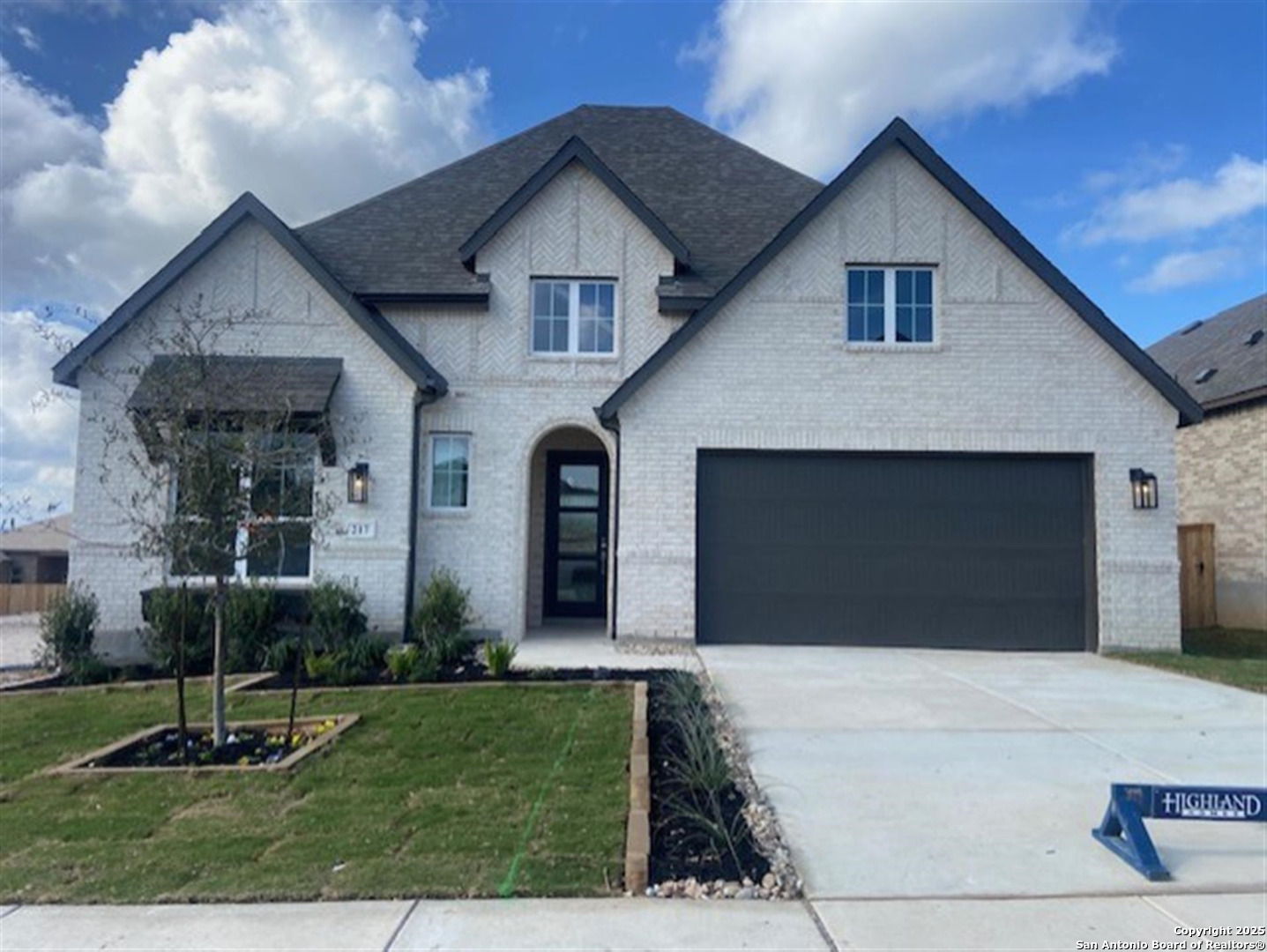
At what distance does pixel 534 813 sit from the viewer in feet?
16.8

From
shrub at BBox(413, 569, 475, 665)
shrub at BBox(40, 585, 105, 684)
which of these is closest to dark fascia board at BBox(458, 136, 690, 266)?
shrub at BBox(413, 569, 475, 665)

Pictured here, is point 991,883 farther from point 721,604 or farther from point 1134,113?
point 1134,113

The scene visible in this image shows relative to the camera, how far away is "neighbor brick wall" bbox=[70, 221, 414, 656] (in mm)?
12016

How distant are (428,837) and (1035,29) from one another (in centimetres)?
1219

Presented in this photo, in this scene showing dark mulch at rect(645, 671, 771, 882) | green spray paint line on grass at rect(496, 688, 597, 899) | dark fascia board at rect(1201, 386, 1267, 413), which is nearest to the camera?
green spray paint line on grass at rect(496, 688, 597, 899)

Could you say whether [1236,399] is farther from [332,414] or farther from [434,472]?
[332,414]

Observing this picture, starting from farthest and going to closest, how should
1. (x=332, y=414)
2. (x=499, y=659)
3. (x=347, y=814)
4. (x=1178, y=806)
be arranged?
(x=332, y=414) → (x=499, y=659) → (x=347, y=814) → (x=1178, y=806)

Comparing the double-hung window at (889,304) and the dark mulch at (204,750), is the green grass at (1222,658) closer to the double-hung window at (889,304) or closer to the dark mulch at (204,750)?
the double-hung window at (889,304)

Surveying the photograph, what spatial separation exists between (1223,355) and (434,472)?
17914 mm

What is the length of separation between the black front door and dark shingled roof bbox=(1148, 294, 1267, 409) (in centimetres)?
1274

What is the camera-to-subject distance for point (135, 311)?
1216cm

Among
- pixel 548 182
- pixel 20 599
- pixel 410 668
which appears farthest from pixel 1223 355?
pixel 20 599

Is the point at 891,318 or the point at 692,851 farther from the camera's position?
the point at 891,318

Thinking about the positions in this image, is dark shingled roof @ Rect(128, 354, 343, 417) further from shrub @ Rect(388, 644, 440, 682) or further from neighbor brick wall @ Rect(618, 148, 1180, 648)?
neighbor brick wall @ Rect(618, 148, 1180, 648)
